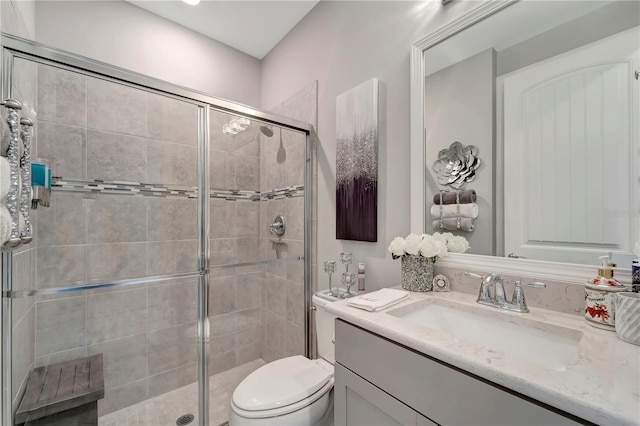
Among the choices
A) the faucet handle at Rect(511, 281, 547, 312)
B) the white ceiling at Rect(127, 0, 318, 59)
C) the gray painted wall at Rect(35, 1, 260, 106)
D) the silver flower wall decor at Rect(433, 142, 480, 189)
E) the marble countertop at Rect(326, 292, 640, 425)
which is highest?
the white ceiling at Rect(127, 0, 318, 59)

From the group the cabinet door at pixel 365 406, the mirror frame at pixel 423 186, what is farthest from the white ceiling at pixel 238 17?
the cabinet door at pixel 365 406

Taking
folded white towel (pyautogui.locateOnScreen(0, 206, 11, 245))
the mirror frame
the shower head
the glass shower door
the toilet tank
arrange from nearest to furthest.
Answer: folded white towel (pyautogui.locateOnScreen(0, 206, 11, 245))
the mirror frame
the glass shower door
the toilet tank
the shower head

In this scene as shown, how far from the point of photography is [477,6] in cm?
110

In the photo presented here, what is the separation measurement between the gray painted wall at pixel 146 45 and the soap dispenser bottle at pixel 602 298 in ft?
8.44

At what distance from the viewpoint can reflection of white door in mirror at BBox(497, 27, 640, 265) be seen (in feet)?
2.63

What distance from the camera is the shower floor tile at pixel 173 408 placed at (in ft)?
5.18

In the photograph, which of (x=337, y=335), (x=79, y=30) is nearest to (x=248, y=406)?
(x=337, y=335)

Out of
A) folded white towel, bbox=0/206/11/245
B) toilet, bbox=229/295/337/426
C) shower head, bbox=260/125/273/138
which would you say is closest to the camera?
folded white towel, bbox=0/206/11/245

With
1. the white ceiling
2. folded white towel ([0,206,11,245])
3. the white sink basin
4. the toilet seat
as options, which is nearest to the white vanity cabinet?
the white sink basin

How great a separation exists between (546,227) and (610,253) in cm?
17

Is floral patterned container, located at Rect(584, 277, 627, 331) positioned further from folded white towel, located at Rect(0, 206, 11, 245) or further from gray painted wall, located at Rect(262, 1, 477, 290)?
folded white towel, located at Rect(0, 206, 11, 245)

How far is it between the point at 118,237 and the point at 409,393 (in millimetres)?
1693

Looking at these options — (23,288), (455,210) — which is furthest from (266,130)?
(23,288)

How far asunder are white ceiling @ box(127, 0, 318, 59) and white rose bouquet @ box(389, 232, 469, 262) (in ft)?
5.90
